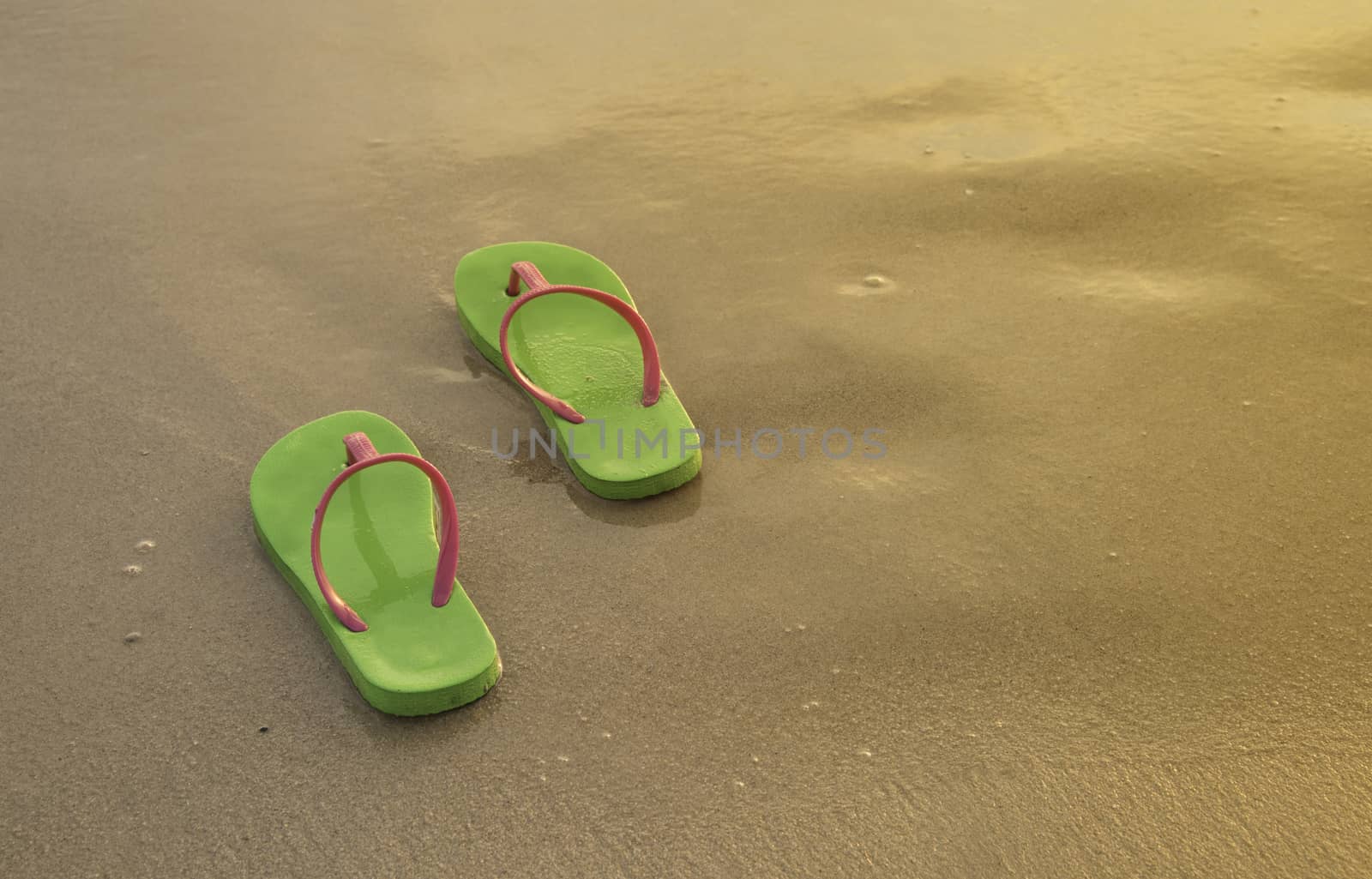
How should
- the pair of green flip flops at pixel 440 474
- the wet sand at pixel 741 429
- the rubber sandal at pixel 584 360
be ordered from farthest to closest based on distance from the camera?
the rubber sandal at pixel 584 360 < the pair of green flip flops at pixel 440 474 < the wet sand at pixel 741 429

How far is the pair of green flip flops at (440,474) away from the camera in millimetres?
1436

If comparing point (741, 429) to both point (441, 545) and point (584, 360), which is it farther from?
point (441, 545)

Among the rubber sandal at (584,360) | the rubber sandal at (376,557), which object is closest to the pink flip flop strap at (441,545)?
the rubber sandal at (376,557)

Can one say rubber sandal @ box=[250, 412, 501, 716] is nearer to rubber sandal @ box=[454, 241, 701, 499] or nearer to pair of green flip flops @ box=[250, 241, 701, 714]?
pair of green flip flops @ box=[250, 241, 701, 714]

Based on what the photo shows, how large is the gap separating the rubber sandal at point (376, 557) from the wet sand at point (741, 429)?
5 cm

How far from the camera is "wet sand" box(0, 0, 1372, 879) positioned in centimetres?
131

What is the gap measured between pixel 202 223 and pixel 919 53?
1.76 m

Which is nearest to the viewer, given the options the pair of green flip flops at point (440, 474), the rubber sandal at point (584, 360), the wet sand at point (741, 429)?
the wet sand at point (741, 429)

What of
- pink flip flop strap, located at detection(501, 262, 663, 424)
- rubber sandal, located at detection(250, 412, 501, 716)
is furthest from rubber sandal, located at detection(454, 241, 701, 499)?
rubber sandal, located at detection(250, 412, 501, 716)

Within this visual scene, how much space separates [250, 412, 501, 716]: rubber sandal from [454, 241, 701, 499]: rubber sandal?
0.24 m

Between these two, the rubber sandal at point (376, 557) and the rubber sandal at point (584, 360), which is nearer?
the rubber sandal at point (376, 557)

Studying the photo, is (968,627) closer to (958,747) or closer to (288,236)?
(958,747)

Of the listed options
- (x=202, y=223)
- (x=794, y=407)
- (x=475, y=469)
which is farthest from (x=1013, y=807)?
(x=202, y=223)

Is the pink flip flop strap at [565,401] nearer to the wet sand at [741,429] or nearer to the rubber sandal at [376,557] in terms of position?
the wet sand at [741,429]
